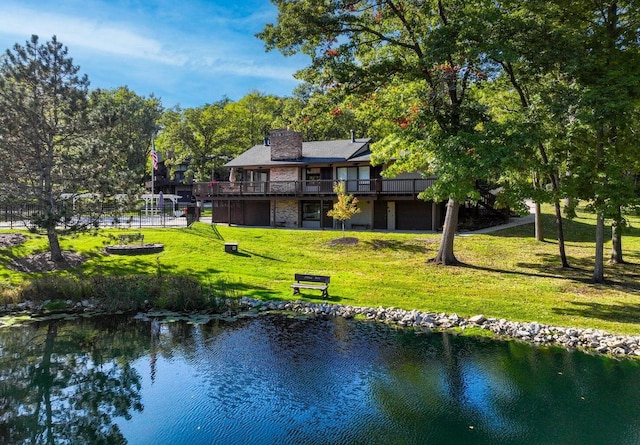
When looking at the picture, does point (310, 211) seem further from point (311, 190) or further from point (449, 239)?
point (449, 239)

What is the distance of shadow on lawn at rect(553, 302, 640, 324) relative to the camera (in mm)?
11891

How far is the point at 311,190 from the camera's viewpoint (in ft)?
98.5

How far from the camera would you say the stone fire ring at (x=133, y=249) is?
19203 millimetres

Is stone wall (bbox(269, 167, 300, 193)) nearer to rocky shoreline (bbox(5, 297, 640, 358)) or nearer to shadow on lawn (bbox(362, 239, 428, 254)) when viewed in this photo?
shadow on lawn (bbox(362, 239, 428, 254))

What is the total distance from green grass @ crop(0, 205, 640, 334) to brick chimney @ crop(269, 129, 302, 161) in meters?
8.18

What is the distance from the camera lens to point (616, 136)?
14.6 meters

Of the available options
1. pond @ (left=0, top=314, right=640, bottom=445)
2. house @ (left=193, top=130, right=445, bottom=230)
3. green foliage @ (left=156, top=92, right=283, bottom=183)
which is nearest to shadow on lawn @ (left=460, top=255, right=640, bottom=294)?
pond @ (left=0, top=314, right=640, bottom=445)

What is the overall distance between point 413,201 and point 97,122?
62.0 ft

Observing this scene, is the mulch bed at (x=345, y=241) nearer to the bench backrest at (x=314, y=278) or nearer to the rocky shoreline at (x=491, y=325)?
the bench backrest at (x=314, y=278)

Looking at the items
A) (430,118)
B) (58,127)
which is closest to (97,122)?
(58,127)

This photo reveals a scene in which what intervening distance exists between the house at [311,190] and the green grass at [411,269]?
12.6 ft

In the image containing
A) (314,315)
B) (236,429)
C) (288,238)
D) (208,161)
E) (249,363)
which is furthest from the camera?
(208,161)

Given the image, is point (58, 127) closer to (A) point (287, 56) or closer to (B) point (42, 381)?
(A) point (287, 56)

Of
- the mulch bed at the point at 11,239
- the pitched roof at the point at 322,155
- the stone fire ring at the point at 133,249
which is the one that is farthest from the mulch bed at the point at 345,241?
the mulch bed at the point at 11,239
